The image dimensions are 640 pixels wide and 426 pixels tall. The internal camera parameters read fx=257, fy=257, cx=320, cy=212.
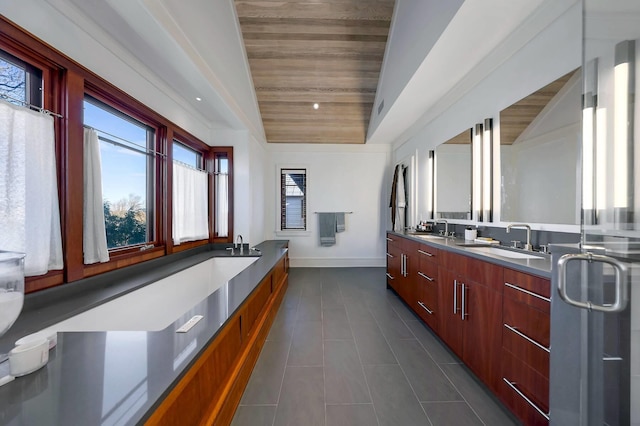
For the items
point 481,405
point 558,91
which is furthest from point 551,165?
point 481,405

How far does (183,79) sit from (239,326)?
225 centimetres

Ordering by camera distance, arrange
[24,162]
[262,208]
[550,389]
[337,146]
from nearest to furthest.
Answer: [550,389] → [24,162] → [262,208] → [337,146]

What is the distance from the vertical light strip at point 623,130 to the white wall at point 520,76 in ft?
2.93

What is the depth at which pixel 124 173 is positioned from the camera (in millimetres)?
2232

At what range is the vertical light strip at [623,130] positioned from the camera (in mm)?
842

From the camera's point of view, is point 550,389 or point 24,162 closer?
point 550,389

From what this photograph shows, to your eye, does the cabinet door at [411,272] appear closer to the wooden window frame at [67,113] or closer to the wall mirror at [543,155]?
the wall mirror at [543,155]

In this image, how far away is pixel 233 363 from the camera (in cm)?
153

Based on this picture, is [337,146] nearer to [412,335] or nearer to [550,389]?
[412,335]

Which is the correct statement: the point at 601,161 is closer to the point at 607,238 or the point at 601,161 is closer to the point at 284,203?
the point at 607,238

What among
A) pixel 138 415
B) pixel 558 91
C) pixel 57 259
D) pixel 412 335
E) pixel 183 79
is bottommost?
pixel 412 335

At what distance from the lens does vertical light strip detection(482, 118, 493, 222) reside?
7.61ft

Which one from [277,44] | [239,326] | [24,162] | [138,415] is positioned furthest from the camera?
[277,44]

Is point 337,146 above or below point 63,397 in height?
above
